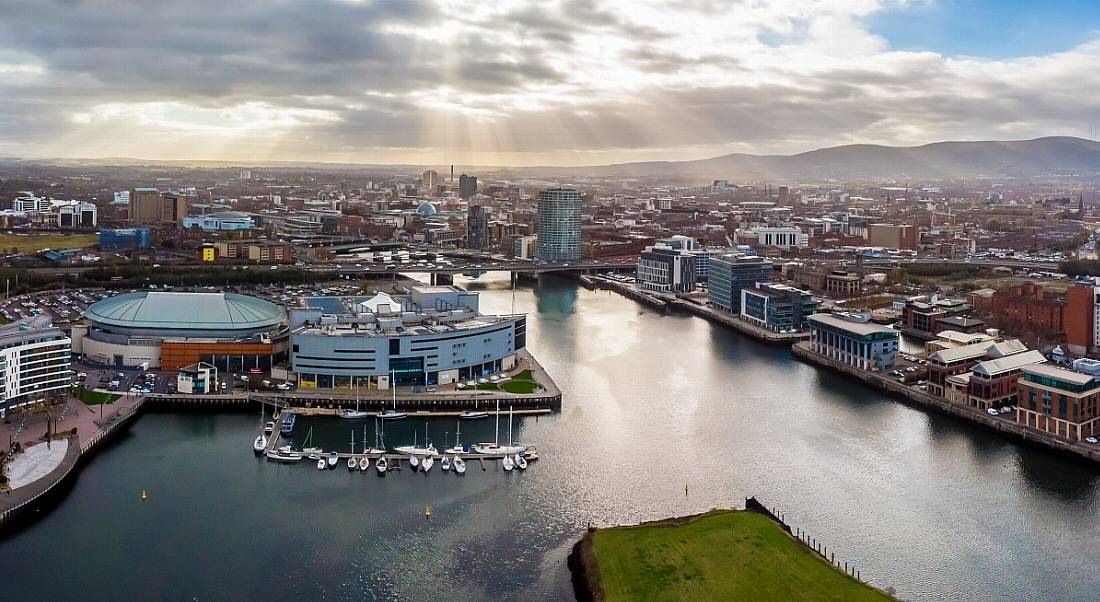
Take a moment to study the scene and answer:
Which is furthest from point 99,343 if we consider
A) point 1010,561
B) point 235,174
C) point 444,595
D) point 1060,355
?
point 235,174

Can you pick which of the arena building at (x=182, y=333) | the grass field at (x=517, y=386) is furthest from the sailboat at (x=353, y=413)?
the arena building at (x=182, y=333)

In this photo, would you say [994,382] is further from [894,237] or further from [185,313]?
[894,237]

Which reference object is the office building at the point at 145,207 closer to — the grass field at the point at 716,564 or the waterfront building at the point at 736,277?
the waterfront building at the point at 736,277

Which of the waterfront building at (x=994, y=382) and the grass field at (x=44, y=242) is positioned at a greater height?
the grass field at (x=44, y=242)

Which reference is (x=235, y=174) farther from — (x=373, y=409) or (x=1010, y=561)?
(x=1010, y=561)

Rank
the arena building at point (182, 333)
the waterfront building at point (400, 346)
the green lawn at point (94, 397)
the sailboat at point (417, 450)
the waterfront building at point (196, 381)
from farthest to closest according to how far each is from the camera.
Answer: the arena building at point (182, 333)
the waterfront building at point (400, 346)
the waterfront building at point (196, 381)
the green lawn at point (94, 397)
the sailboat at point (417, 450)
